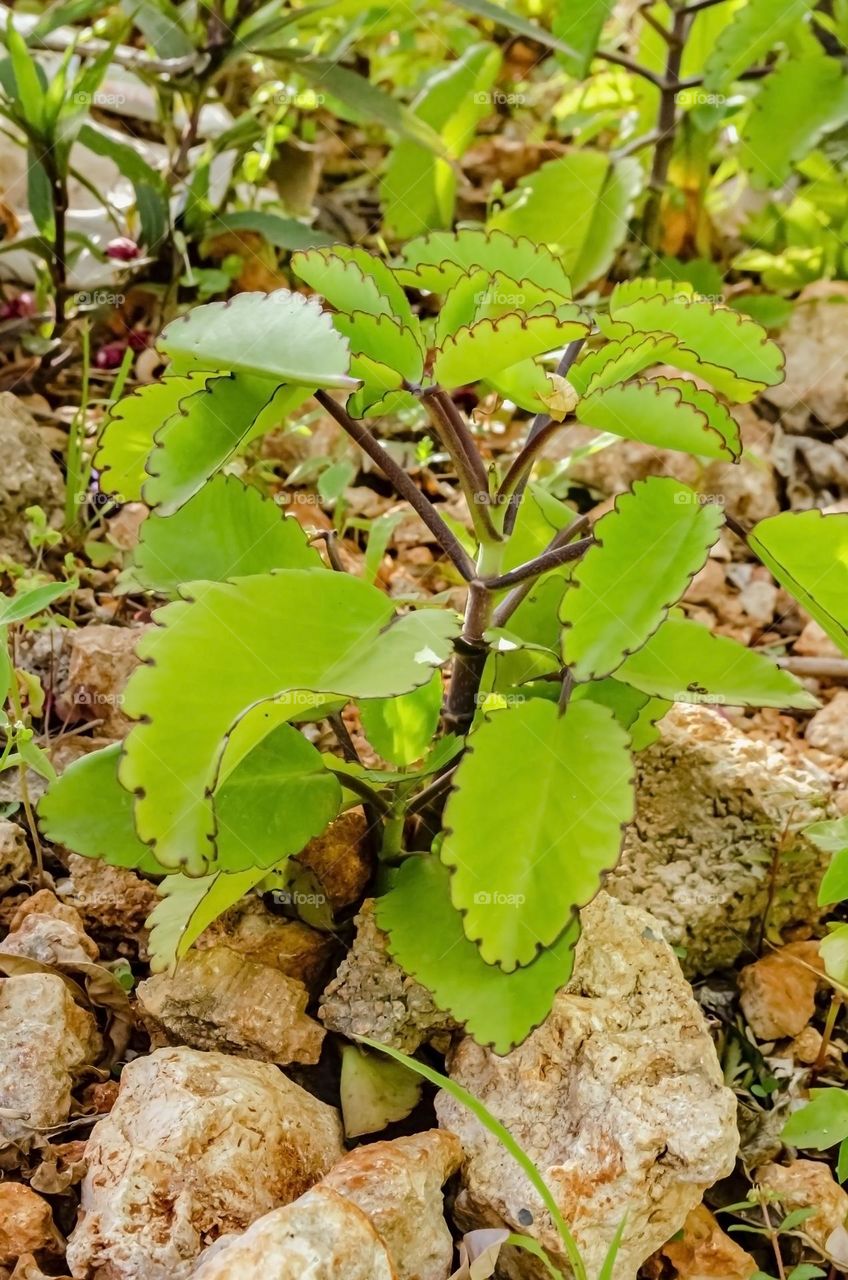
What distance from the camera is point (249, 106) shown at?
203cm

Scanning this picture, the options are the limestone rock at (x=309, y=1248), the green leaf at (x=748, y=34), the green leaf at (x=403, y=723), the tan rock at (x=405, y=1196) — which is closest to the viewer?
the limestone rock at (x=309, y=1248)

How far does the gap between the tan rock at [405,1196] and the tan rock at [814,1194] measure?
28 cm

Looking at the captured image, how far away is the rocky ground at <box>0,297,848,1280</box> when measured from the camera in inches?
28.4

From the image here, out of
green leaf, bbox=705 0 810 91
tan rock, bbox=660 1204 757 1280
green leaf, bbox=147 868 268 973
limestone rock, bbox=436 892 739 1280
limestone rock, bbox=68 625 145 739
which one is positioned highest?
green leaf, bbox=705 0 810 91

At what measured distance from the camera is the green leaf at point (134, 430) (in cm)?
82

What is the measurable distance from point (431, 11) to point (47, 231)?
1.15 m

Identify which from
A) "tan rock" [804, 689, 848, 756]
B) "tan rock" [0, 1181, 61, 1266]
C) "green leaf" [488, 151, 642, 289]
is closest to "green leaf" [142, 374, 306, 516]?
"tan rock" [0, 1181, 61, 1266]

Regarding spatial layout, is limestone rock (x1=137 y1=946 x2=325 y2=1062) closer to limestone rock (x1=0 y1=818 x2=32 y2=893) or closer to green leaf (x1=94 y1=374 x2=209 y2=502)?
limestone rock (x1=0 y1=818 x2=32 y2=893)

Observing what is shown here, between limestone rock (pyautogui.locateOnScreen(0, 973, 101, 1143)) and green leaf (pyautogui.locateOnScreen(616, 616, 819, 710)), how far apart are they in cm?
48

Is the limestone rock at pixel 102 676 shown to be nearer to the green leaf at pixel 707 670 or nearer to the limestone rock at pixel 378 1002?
the limestone rock at pixel 378 1002

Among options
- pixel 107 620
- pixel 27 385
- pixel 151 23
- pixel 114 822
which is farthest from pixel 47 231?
pixel 114 822

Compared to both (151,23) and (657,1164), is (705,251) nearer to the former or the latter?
(151,23)

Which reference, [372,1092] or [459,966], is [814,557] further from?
[372,1092]

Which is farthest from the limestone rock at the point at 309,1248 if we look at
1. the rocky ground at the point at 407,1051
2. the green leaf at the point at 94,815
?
the green leaf at the point at 94,815
